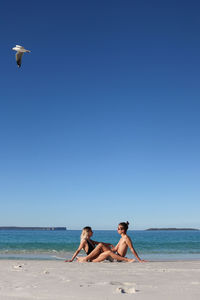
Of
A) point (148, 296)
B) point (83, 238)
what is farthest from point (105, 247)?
point (148, 296)

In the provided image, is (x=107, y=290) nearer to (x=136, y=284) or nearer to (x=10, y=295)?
(x=136, y=284)

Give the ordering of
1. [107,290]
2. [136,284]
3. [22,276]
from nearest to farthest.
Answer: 1. [107,290]
2. [136,284]
3. [22,276]

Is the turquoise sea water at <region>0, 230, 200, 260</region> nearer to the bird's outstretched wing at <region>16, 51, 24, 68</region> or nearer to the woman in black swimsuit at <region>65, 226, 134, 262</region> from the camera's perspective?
the woman in black swimsuit at <region>65, 226, 134, 262</region>

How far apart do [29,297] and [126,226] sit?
5231 mm

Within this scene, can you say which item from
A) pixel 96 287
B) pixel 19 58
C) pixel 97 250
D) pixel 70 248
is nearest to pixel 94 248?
pixel 97 250

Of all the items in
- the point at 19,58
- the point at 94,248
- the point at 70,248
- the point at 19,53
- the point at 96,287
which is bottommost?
the point at 70,248

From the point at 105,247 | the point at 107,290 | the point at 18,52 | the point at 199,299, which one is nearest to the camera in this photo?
the point at 199,299

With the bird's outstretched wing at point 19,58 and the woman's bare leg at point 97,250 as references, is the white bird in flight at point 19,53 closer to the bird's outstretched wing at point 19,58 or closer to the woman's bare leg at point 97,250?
the bird's outstretched wing at point 19,58

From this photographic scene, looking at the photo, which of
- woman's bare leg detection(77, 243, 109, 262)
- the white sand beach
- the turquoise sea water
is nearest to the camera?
the white sand beach

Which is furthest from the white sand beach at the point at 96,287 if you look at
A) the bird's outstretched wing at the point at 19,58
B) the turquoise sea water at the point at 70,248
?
the bird's outstretched wing at the point at 19,58

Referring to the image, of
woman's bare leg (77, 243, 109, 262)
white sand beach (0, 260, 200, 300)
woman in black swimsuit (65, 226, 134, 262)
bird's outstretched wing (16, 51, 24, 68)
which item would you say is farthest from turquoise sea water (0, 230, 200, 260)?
white sand beach (0, 260, 200, 300)

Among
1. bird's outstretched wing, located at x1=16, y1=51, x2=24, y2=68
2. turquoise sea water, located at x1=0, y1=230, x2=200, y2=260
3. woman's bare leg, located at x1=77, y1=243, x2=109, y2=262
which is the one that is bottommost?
turquoise sea water, located at x1=0, y1=230, x2=200, y2=260

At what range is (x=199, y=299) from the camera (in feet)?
13.3

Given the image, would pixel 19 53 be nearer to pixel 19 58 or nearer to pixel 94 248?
pixel 19 58
